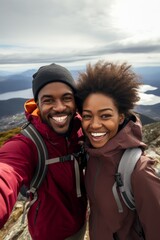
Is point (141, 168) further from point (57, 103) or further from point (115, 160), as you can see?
point (57, 103)

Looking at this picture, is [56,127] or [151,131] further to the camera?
[151,131]

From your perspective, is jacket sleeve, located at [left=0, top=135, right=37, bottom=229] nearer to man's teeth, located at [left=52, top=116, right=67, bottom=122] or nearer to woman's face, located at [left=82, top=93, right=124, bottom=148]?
man's teeth, located at [left=52, top=116, right=67, bottom=122]

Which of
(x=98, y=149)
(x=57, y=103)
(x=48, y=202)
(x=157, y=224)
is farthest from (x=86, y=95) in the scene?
(x=157, y=224)

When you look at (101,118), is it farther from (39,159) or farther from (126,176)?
(39,159)

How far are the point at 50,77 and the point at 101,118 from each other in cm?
130

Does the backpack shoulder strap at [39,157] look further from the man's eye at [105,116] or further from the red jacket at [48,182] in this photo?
the man's eye at [105,116]

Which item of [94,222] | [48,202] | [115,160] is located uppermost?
[115,160]

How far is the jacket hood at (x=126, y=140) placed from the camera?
13.4 feet

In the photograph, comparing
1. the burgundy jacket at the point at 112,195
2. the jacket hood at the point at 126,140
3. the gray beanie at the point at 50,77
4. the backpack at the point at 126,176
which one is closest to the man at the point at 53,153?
the gray beanie at the point at 50,77

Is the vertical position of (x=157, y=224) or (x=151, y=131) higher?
(x=157, y=224)

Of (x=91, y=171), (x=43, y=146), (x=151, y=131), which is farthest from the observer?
(x=151, y=131)

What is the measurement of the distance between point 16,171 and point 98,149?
1482 mm

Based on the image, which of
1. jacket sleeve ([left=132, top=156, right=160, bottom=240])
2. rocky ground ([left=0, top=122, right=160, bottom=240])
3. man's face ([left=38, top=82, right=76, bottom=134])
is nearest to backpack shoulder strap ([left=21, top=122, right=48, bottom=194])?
man's face ([left=38, top=82, right=76, bottom=134])

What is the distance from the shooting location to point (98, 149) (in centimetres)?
435
